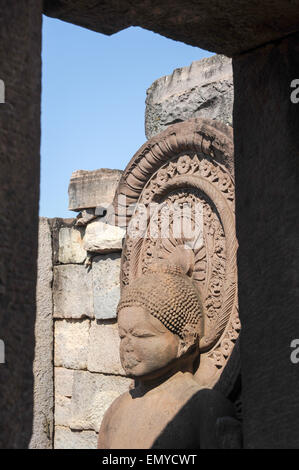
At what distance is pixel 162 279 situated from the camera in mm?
3090

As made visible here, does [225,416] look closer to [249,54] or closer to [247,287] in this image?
[247,287]

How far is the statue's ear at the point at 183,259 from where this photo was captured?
3.28 meters

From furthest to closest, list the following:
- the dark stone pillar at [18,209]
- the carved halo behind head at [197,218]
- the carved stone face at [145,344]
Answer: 1. the carved halo behind head at [197,218]
2. the carved stone face at [145,344]
3. the dark stone pillar at [18,209]

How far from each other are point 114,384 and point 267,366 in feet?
8.05

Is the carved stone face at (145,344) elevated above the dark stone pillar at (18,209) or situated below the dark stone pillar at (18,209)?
below

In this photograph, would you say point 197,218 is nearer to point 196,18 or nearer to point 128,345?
point 128,345


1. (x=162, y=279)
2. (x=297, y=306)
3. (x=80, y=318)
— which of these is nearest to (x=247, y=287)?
(x=297, y=306)

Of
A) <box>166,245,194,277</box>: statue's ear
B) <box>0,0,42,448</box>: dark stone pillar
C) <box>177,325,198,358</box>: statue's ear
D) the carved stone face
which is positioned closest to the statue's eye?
the carved stone face

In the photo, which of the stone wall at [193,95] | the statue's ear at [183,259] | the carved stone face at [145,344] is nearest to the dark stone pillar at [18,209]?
the carved stone face at [145,344]

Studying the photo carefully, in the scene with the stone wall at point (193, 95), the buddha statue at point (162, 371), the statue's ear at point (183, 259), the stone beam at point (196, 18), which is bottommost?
the buddha statue at point (162, 371)

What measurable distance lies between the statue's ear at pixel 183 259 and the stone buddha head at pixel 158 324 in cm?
15

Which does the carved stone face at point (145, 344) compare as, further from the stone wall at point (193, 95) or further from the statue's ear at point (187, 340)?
the stone wall at point (193, 95)

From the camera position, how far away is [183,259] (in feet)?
10.9

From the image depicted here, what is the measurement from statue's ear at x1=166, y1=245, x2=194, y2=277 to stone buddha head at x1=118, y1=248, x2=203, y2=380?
15 cm
